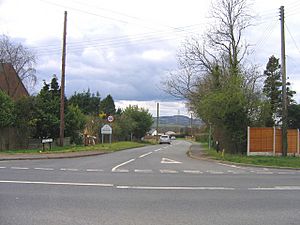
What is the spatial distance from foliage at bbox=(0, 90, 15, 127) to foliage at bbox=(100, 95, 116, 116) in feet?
198

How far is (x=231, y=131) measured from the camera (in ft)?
100

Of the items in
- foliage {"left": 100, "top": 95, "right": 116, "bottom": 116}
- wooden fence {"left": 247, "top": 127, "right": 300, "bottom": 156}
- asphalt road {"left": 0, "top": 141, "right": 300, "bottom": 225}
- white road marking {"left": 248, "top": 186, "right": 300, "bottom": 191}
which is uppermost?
foliage {"left": 100, "top": 95, "right": 116, "bottom": 116}

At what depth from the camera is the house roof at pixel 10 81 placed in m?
47.4

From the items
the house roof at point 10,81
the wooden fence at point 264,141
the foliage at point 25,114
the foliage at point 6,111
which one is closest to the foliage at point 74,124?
the foliage at point 25,114

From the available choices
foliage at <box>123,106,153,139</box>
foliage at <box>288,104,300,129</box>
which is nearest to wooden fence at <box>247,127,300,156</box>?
foliage at <box>288,104,300,129</box>

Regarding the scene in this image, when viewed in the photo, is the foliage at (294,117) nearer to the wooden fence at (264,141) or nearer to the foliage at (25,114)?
the wooden fence at (264,141)

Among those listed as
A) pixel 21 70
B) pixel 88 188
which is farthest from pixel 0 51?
pixel 88 188

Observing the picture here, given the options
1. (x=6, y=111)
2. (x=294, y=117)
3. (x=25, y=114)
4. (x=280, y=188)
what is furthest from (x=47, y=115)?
(x=294, y=117)

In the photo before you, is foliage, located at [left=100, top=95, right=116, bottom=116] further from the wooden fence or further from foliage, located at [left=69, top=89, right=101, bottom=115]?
the wooden fence

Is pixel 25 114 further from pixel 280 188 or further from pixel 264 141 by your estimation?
pixel 280 188

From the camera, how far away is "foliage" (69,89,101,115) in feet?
279

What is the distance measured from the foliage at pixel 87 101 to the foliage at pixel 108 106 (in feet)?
5.76

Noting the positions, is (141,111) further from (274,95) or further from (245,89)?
(245,89)

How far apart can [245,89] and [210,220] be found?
2315cm
